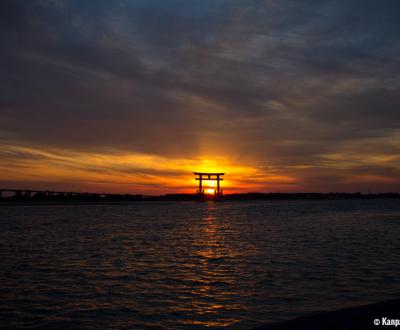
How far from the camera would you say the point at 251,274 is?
48.5 ft

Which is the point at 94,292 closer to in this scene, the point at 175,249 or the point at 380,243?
the point at 175,249

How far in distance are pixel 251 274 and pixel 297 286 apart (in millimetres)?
2487

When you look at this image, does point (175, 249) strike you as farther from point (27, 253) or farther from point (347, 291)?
point (347, 291)

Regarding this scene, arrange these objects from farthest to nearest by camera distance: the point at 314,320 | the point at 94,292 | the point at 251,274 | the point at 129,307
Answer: the point at 251,274
the point at 94,292
the point at 129,307
the point at 314,320

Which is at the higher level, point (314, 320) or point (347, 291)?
point (314, 320)

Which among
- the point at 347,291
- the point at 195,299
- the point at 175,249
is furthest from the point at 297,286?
the point at 175,249

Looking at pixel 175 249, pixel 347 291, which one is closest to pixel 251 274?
pixel 347 291

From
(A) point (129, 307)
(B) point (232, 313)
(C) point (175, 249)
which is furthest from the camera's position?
(C) point (175, 249)

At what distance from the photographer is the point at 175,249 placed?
2248 centimetres

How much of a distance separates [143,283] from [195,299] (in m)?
2.75

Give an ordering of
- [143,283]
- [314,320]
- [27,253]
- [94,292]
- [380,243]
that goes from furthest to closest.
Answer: [380,243]
[27,253]
[143,283]
[94,292]
[314,320]

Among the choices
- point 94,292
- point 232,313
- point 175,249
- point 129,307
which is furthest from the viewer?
point 175,249

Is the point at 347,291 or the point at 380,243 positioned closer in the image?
the point at 347,291

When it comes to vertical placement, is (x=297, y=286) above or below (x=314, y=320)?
below
